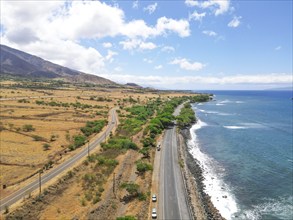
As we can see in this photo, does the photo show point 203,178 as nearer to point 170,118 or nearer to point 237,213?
point 237,213

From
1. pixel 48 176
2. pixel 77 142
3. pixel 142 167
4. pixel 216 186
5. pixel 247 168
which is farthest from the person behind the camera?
pixel 77 142

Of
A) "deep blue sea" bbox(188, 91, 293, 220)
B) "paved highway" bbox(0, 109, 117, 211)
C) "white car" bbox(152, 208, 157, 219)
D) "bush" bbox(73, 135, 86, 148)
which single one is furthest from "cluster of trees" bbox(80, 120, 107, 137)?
"white car" bbox(152, 208, 157, 219)

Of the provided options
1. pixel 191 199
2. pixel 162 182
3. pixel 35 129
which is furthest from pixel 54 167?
pixel 35 129

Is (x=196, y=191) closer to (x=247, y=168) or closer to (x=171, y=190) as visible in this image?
(x=171, y=190)

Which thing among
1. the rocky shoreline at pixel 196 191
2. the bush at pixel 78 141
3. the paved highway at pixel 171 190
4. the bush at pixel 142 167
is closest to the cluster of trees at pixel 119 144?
the bush at pixel 78 141

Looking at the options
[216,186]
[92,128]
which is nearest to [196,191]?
[216,186]

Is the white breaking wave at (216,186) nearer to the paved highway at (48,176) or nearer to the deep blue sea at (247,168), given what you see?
the deep blue sea at (247,168)
